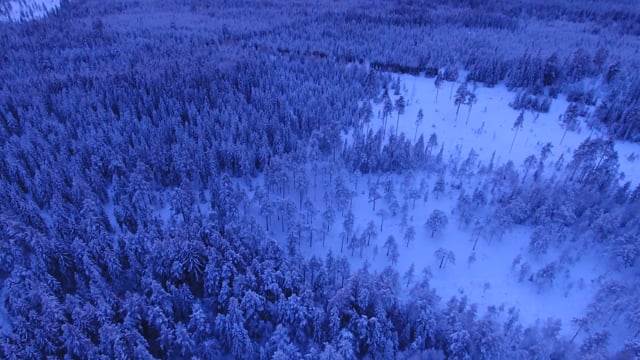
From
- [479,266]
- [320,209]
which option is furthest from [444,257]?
[320,209]

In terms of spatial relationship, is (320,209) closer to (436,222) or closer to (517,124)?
(436,222)

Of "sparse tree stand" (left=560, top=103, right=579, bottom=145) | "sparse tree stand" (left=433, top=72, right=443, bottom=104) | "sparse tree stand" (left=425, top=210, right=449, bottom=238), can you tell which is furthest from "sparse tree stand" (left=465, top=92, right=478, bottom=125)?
"sparse tree stand" (left=425, top=210, right=449, bottom=238)

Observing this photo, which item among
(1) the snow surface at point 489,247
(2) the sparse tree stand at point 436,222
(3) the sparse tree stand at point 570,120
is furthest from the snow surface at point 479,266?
(3) the sparse tree stand at point 570,120

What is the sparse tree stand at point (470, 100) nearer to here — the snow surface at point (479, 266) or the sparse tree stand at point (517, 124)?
the sparse tree stand at point (517, 124)

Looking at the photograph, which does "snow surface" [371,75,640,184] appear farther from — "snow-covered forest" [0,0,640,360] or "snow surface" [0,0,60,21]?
"snow surface" [0,0,60,21]

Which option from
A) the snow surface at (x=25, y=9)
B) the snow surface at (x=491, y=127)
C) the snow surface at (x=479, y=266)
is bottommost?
the snow surface at (x=479, y=266)

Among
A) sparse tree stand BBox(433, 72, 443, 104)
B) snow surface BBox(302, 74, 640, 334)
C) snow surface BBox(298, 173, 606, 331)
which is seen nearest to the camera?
snow surface BBox(298, 173, 606, 331)

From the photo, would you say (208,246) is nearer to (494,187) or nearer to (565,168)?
(494,187)
